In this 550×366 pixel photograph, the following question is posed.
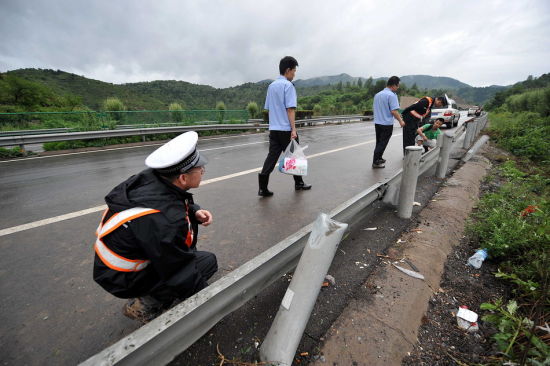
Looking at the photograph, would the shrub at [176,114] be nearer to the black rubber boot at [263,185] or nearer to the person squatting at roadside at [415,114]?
the black rubber boot at [263,185]

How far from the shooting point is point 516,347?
164cm

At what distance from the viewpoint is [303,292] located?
1.39m

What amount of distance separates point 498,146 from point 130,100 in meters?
79.8

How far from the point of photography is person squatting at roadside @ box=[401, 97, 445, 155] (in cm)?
A: 593

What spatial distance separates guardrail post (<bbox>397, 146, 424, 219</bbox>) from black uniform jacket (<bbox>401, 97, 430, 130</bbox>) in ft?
11.2

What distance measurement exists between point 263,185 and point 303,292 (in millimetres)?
2937

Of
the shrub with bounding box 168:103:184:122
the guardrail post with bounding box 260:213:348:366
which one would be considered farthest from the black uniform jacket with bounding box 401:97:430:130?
the shrub with bounding box 168:103:184:122

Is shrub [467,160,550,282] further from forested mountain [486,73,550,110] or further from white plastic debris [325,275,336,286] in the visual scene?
forested mountain [486,73,550,110]

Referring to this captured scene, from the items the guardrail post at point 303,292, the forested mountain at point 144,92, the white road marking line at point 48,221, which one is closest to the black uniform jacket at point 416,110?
the guardrail post at point 303,292

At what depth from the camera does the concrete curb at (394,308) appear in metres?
1.59

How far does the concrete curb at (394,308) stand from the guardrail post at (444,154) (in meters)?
2.00

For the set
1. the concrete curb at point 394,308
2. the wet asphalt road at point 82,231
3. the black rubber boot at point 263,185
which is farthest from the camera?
the black rubber boot at point 263,185

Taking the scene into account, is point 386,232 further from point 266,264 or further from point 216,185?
point 216,185

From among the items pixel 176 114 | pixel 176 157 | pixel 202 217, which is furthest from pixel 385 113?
pixel 176 114
